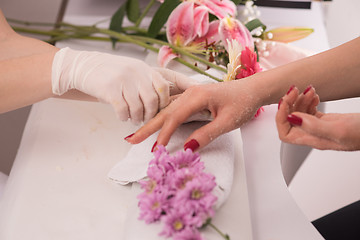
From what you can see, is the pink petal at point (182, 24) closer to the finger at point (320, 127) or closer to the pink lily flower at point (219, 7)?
the pink lily flower at point (219, 7)

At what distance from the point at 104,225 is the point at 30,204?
0.47 feet

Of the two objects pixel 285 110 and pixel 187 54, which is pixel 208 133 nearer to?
pixel 285 110

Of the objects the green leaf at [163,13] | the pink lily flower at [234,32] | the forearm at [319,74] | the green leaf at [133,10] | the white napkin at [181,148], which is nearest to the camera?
the white napkin at [181,148]

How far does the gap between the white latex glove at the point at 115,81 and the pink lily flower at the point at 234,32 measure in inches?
9.8

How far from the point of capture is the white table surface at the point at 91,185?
27.7 inches

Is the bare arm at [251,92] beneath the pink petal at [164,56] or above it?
above

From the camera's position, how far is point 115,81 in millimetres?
732

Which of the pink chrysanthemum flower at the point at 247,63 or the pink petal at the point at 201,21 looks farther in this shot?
the pink petal at the point at 201,21

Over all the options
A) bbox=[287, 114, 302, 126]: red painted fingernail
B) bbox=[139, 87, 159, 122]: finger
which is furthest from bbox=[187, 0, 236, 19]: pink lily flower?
bbox=[287, 114, 302, 126]: red painted fingernail

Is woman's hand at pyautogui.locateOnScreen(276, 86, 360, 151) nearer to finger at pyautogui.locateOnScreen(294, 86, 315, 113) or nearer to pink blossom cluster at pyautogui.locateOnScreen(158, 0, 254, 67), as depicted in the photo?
finger at pyautogui.locateOnScreen(294, 86, 315, 113)

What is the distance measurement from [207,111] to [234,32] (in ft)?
0.84

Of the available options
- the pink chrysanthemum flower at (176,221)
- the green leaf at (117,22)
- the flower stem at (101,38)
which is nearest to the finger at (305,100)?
the pink chrysanthemum flower at (176,221)

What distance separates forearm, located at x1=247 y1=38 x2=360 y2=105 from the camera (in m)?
0.80

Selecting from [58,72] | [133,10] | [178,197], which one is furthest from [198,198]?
[133,10]
